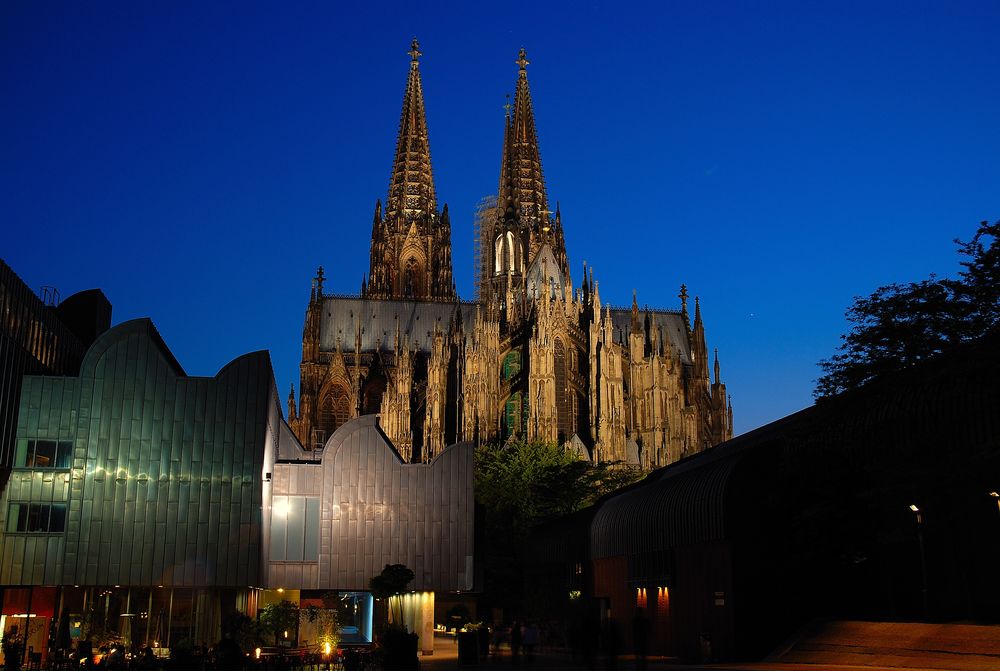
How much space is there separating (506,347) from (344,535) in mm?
44622

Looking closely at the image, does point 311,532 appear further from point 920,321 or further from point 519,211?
point 519,211

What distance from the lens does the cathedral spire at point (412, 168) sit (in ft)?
385

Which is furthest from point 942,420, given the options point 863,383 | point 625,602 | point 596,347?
point 596,347

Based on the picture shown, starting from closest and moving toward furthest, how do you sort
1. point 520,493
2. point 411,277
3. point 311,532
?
1. point 311,532
2. point 520,493
3. point 411,277

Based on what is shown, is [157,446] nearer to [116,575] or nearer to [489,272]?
[116,575]

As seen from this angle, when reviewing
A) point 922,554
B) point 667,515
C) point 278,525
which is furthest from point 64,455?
point 922,554

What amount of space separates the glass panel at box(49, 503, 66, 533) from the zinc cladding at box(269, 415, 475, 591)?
24.9 ft

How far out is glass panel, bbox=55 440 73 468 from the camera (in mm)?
36500

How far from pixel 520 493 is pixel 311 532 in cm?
2272

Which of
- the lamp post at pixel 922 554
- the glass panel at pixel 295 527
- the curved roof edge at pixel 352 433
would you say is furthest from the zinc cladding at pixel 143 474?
the lamp post at pixel 922 554

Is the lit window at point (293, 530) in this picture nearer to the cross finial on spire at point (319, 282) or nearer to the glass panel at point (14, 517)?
the glass panel at point (14, 517)

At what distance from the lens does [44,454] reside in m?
36.5

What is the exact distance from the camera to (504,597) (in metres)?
54.7

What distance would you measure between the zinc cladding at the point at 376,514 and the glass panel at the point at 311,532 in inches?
6.8
